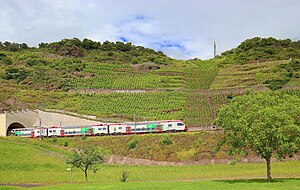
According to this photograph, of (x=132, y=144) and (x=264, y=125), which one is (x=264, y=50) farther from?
(x=264, y=125)

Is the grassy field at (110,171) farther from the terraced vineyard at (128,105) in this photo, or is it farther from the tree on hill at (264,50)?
the tree on hill at (264,50)

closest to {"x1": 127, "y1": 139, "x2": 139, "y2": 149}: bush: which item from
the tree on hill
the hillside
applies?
the hillside

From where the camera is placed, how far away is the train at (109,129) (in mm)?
74750

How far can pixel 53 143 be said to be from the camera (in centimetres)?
7238

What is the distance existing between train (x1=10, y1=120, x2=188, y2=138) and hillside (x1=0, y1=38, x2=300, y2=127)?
29.6 ft

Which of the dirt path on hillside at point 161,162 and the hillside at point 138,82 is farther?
the hillside at point 138,82

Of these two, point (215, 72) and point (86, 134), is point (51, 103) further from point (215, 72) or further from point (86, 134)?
point (215, 72)

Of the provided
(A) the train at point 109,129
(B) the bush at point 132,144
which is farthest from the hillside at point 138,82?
(B) the bush at point 132,144

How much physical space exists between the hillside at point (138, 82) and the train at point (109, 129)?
902 centimetres

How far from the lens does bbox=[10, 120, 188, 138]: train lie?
7475cm

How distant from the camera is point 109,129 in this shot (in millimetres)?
77938

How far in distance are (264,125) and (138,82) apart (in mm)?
87118

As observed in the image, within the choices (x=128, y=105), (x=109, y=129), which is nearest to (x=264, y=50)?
(x=128, y=105)

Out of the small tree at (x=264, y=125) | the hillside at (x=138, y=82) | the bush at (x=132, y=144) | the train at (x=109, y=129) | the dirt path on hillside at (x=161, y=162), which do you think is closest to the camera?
the small tree at (x=264, y=125)
